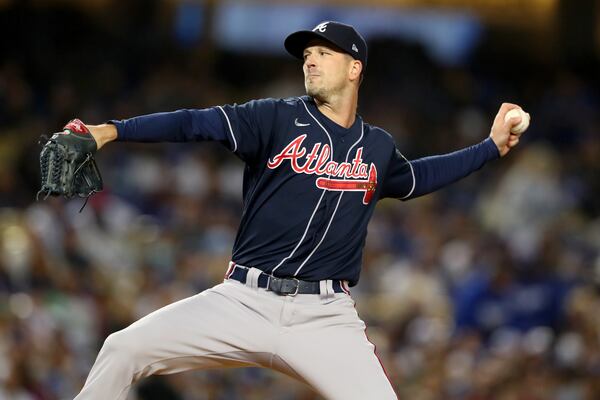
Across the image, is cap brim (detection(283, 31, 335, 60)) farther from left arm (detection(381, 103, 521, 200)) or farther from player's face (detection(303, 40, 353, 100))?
left arm (detection(381, 103, 521, 200))

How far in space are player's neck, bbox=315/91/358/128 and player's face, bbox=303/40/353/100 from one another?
32mm

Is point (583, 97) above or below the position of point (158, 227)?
above

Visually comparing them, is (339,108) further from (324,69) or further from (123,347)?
(123,347)

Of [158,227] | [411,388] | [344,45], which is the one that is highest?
[344,45]

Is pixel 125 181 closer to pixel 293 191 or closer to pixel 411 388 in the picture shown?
pixel 411 388

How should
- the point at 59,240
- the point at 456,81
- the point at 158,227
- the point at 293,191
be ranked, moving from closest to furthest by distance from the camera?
the point at 293,191 < the point at 59,240 < the point at 158,227 < the point at 456,81

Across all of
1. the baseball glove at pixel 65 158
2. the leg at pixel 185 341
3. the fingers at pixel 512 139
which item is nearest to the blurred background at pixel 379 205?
the leg at pixel 185 341

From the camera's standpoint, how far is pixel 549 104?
12094 millimetres

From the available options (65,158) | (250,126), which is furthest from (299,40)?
(65,158)

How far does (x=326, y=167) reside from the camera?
175 inches

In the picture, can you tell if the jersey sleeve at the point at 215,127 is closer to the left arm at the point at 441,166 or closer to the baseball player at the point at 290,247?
the baseball player at the point at 290,247

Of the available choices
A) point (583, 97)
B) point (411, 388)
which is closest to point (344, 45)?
point (411, 388)

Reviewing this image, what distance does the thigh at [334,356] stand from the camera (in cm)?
427

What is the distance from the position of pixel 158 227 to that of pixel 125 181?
728 mm
